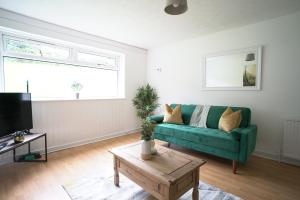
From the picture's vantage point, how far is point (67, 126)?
324cm

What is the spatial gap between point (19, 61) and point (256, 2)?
13.0ft

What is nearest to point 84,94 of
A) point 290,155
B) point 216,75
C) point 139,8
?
point 139,8

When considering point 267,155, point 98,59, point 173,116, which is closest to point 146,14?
point 98,59

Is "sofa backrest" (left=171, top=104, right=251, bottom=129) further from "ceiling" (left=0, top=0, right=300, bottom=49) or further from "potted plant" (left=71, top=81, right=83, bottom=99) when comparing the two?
"potted plant" (left=71, top=81, right=83, bottom=99)

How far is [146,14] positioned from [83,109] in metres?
2.31

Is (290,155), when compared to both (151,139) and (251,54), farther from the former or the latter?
(151,139)

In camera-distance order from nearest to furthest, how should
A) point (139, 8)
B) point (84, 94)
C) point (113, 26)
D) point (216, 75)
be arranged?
1. point (139, 8)
2. point (113, 26)
3. point (216, 75)
4. point (84, 94)

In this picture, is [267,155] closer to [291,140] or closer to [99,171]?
[291,140]

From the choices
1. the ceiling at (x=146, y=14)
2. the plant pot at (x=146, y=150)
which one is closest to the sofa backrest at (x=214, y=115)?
the ceiling at (x=146, y=14)

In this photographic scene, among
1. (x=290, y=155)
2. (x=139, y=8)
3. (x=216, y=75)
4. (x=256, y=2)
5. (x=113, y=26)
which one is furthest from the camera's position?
(x=216, y=75)

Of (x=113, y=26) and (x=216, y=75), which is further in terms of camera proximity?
(x=216, y=75)

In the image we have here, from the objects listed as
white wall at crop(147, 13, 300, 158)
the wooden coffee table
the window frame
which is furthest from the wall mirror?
the window frame

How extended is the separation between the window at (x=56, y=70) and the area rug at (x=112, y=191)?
1.90 meters

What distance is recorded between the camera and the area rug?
1.77 metres
